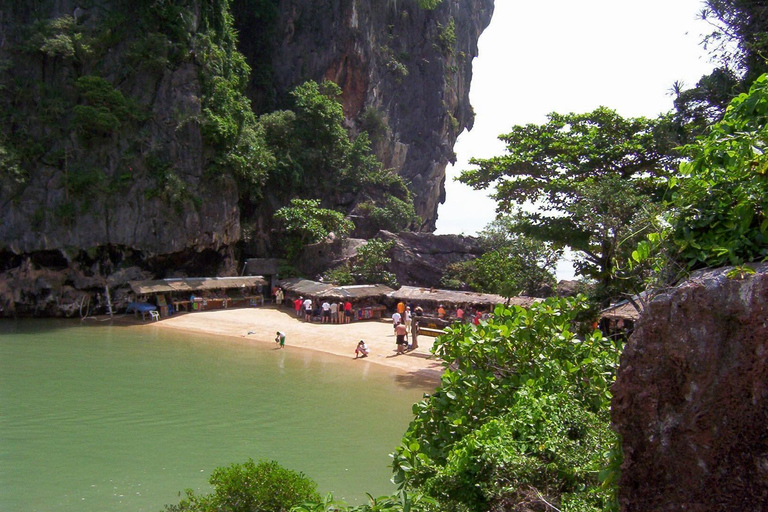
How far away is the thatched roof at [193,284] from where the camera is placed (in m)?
23.9

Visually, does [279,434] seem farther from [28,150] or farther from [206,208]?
[28,150]

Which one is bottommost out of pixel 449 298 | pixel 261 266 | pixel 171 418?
pixel 171 418

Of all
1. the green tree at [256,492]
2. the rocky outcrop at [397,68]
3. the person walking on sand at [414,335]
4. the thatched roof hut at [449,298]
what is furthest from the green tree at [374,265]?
the green tree at [256,492]

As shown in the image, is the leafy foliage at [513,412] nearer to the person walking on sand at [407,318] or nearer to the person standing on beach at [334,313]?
the person walking on sand at [407,318]

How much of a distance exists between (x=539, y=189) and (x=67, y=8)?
870 inches

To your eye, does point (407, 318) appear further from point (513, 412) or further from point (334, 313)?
point (513, 412)

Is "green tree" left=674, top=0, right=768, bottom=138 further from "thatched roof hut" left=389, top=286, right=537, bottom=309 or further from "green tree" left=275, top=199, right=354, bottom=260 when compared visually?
"green tree" left=275, top=199, right=354, bottom=260

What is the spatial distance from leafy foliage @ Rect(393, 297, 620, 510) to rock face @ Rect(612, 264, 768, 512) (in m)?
0.82

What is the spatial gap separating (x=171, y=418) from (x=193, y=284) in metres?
13.9

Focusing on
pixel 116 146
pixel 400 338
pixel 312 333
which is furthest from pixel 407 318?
pixel 116 146

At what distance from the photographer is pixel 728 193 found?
3.49 m

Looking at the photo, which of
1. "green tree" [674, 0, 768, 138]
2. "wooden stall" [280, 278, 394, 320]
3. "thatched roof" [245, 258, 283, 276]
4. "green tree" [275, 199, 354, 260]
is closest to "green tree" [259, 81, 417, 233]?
"green tree" [275, 199, 354, 260]

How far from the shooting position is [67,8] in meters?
25.5

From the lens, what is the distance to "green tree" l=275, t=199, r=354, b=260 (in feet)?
92.0
